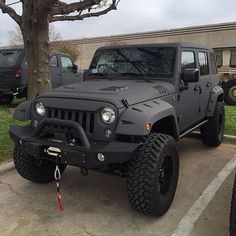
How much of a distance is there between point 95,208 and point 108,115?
3.59 ft

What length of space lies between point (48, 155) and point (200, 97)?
9.40 feet

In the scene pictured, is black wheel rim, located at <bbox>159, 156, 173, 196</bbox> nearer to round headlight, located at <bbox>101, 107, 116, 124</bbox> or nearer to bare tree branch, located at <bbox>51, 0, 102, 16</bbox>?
round headlight, located at <bbox>101, 107, 116, 124</bbox>

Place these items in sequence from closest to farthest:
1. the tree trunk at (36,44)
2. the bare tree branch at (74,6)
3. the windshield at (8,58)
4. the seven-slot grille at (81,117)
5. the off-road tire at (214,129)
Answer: the seven-slot grille at (81,117) < the off-road tire at (214,129) < the tree trunk at (36,44) < the bare tree branch at (74,6) < the windshield at (8,58)

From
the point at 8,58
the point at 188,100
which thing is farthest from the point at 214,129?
the point at 8,58

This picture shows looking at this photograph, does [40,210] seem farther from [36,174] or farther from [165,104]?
[165,104]

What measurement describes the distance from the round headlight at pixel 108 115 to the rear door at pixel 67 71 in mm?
9273

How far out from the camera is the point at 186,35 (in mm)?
33031

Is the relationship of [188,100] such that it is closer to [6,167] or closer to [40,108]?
[40,108]

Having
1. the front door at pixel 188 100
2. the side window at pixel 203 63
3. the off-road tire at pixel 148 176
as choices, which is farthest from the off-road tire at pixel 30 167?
the side window at pixel 203 63

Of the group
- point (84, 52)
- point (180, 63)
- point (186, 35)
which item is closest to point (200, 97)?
point (180, 63)

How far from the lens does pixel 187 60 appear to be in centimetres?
550

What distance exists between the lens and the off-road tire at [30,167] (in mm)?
4539

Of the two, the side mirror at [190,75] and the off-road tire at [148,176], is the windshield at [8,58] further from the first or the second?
the off-road tire at [148,176]

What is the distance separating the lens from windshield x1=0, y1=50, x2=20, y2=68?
11211 millimetres
